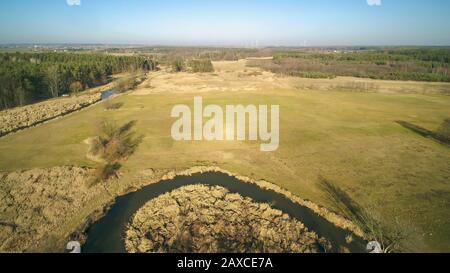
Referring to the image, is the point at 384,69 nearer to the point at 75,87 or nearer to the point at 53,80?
the point at 75,87

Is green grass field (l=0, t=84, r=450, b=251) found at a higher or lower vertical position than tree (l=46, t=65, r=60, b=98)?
lower

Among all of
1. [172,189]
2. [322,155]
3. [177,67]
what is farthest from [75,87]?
[322,155]

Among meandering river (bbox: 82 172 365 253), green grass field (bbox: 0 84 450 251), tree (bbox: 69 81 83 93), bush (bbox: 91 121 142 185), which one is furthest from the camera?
tree (bbox: 69 81 83 93)

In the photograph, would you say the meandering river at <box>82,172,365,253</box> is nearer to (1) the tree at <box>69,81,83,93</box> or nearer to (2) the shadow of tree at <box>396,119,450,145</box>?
Answer: (2) the shadow of tree at <box>396,119,450,145</box>

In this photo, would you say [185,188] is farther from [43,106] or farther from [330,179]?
[43,106]

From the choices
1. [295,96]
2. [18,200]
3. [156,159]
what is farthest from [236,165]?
[295,96]

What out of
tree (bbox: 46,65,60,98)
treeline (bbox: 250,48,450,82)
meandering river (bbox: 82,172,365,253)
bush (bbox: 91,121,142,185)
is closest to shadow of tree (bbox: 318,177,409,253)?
meandering river (bbox: 82,172,365,253)
